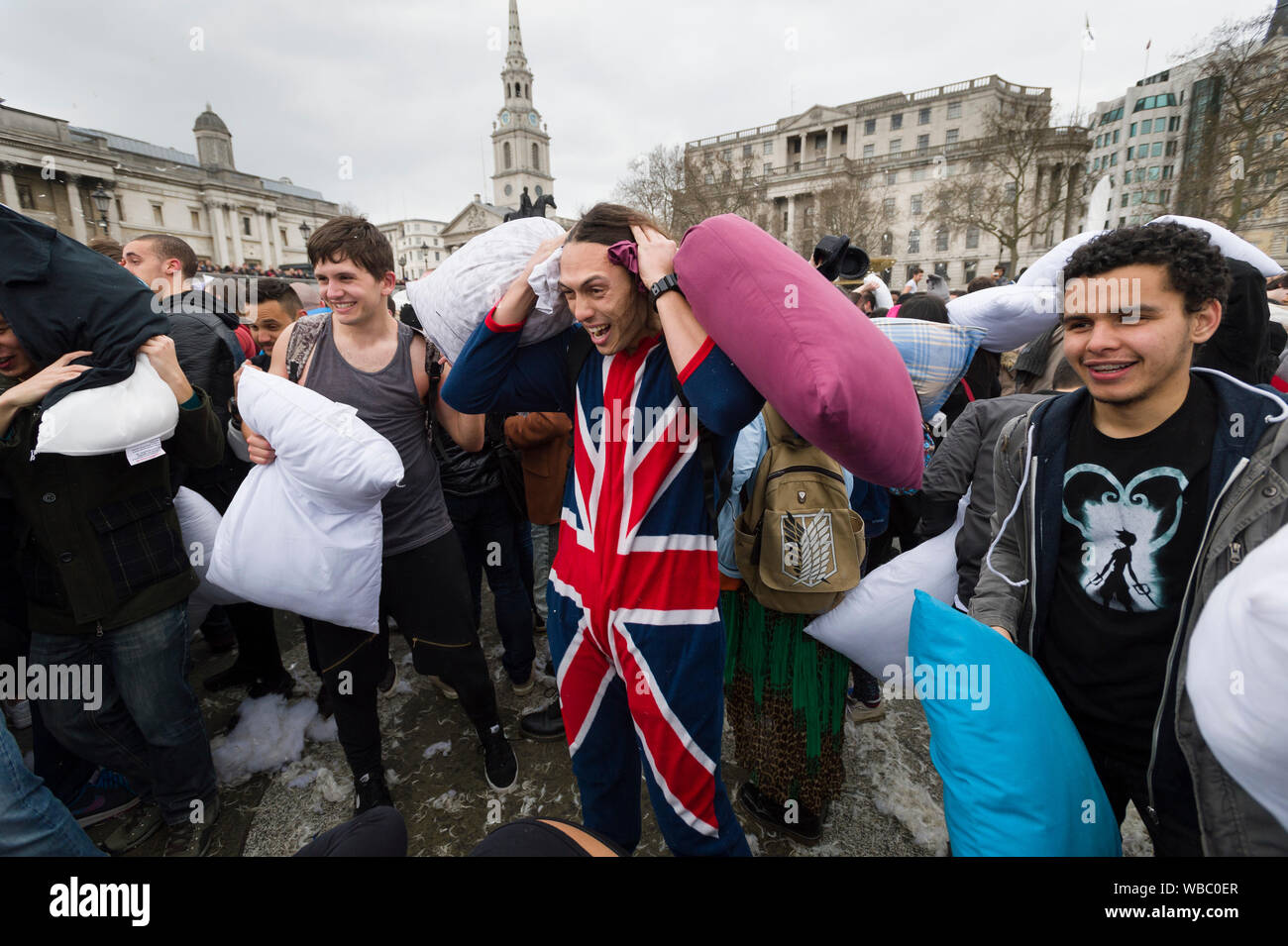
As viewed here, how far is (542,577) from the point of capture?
3.55 meters

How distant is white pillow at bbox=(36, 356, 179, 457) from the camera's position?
164 centimetres

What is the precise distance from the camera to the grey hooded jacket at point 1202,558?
112 cm

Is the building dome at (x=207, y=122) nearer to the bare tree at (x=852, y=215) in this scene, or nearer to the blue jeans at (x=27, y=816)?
the bare tree at (x=852, y=215)

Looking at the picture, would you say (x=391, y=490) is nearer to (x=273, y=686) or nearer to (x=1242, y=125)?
(x=273, y=686)

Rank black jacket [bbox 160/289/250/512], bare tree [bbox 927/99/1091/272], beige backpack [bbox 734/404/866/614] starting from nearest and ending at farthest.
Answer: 1. beige backpack [bbox 734/404/866/614]
2. black jacket [bbox 160/289/250/512]
3. bare tree [bbox 927/99/1091/272]

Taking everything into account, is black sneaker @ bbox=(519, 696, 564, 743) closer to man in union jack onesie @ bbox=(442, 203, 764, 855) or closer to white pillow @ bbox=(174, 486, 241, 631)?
man in union jack onesie @ bbox=(442, 203, 764, 855)

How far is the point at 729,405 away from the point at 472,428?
1277mm

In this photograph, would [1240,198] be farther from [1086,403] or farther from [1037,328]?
[1086,403]

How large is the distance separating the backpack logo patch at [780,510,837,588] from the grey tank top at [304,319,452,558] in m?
1.34

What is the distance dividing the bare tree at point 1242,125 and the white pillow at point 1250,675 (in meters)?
21.3

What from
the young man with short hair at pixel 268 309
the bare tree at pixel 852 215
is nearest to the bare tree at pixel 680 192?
the bare tree at pixel 852 215

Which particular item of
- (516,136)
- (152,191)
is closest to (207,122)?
(152,191)

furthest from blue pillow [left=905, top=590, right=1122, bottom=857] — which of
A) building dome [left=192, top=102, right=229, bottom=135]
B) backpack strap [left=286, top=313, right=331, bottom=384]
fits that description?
building dome [left=192, top=102, right=229, bottom=135]

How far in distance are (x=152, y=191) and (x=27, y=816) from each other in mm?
61257
